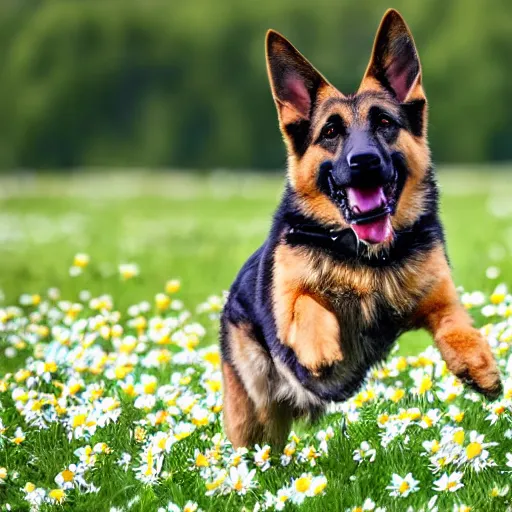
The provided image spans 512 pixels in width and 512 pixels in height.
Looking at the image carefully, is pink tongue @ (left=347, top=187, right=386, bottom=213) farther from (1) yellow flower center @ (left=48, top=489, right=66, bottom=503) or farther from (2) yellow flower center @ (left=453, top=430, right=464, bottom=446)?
(1) yellow flower center @ (left=48, top=489, right=66, bottom=503)

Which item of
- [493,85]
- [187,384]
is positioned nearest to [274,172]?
[493,85]

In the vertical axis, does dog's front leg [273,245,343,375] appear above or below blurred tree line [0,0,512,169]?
above

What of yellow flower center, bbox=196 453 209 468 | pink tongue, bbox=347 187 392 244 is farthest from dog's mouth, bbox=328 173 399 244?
yellow flower center, bbox=196 453 209 468

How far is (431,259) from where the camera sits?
3.41m

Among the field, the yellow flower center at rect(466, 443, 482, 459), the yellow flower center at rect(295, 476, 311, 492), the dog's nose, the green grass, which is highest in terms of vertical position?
the dog's nose

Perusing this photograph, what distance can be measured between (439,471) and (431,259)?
82 centimetres

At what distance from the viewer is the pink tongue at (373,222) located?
3160 mm

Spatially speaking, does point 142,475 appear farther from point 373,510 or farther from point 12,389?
point 12,389

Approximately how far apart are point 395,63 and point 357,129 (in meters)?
0.40

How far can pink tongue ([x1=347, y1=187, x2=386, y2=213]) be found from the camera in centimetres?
318

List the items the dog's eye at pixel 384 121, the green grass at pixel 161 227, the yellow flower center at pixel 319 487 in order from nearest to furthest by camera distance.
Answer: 1. the yellow flower center at pixel 319 487
2. the dog's eye at pixel 384 121
3. the green grass at pixel 161 227

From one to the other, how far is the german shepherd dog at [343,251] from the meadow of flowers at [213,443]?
26 cm

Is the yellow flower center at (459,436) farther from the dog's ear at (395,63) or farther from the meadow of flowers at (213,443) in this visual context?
the dog's ear at (395,63)

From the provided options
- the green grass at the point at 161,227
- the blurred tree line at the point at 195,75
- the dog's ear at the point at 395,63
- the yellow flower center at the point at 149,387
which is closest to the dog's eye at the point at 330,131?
the dog's ear at the point at 395,63
